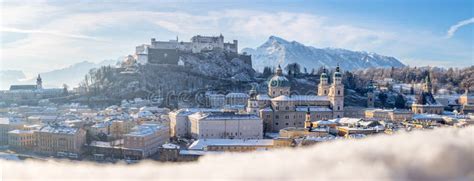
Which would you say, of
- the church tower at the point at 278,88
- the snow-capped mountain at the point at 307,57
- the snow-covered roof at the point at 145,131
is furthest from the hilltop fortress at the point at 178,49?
the snow-capped mountain at the point at 307,57

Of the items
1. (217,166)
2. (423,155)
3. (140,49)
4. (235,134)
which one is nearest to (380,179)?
(423,155)

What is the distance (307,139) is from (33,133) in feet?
37.5

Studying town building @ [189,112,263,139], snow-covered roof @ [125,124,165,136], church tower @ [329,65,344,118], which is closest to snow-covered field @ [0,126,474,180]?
snow-covered roof @ [125,124,165,136]

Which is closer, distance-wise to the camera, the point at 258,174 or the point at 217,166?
the point at 258,174

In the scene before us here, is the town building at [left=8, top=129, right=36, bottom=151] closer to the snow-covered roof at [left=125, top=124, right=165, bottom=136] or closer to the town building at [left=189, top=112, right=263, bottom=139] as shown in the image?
the snow-covered roof at [left=125, top=124, right=165, bottom=136]

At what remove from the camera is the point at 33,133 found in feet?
63.9

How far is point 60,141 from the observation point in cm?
1827

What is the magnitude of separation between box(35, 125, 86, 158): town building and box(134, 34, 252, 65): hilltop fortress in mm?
23981

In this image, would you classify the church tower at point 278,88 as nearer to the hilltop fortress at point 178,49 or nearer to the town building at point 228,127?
the town building at point 228,127

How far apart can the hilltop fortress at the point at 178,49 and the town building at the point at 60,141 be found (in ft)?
78.7

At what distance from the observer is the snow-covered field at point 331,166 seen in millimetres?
1807

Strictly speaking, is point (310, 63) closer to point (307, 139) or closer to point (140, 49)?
point (140, 49)

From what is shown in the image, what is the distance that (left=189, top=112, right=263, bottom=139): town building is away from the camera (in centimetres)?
2073

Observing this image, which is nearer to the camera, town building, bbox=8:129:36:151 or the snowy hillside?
town building, bbox=8:129:36:151
